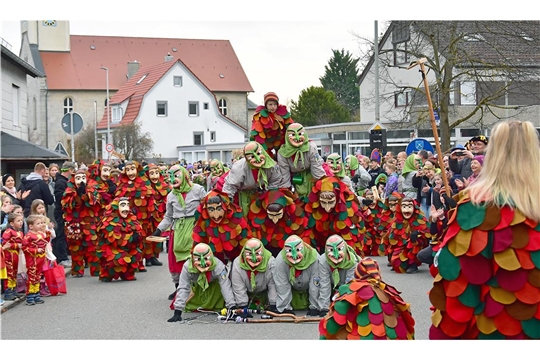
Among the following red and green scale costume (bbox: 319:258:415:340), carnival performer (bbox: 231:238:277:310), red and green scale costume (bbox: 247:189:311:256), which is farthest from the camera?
red and green scale costume (bbox: 247:189:311:256)

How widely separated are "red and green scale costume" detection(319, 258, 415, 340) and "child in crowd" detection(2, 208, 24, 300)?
6.50 m

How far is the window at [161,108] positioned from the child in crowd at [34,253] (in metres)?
56.3

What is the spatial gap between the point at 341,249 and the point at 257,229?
1312 mm

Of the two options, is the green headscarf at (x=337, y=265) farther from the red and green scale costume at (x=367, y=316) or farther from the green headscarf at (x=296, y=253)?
the red and green scale costume at (x=367, y=316)

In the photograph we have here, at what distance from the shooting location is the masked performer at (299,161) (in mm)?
10047

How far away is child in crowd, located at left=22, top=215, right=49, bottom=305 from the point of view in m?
11.2

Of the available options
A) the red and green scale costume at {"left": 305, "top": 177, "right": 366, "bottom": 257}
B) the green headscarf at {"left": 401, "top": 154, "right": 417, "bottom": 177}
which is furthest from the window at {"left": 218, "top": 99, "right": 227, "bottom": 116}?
the red and green scale costume at {"left": 305, "top": 177, "right": 366, "bottom": 257}

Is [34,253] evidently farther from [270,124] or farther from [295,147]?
[295,147]

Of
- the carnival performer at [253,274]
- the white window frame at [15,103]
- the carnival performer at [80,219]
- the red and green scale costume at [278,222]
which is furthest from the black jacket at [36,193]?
the white window frame at [15,103]

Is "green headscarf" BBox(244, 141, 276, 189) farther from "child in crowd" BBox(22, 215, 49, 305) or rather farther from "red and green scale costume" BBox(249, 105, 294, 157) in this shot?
"child in crowd" BBox(22, 215, 49, 305)

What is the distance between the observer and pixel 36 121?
77500mm

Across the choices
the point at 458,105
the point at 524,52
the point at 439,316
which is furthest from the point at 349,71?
the point at 439,316

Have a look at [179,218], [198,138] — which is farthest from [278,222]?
[198,138]

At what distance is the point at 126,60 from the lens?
8181 centimetres
